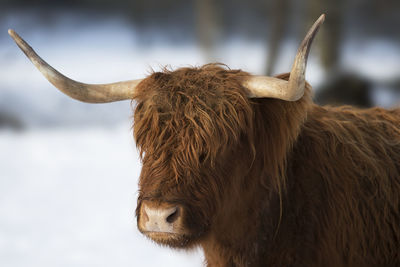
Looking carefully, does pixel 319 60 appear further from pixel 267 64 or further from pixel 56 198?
pixel 56 198

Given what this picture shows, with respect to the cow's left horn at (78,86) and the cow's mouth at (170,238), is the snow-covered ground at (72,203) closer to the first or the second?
the cow's mouth at (170,238)

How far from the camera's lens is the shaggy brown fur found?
7.35 feet

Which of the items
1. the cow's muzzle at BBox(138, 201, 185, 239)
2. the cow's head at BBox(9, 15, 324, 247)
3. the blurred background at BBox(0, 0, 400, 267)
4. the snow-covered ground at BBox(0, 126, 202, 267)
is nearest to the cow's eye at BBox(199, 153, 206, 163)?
the cow's head at BBox(9, 15, 324, 247)

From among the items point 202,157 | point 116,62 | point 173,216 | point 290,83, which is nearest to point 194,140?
point 202,157

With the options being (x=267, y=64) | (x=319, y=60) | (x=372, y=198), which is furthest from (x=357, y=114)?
(x=319, y=60)

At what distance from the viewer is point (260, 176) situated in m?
2.46

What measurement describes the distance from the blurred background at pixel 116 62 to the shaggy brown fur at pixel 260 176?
9.68ft

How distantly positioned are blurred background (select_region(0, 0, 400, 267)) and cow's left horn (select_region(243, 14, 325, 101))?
319cm

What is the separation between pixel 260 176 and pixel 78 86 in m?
1.03

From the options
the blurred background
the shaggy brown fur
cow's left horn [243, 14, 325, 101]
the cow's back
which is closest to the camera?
cow's left horn [243, 14, 325, 101]

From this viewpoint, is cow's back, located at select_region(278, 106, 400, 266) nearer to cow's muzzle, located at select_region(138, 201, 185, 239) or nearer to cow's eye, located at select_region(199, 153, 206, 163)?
cow's eye, located at select_region(199, 153, 206, 163)

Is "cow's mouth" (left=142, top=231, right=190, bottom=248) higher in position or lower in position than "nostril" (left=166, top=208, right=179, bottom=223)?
lower

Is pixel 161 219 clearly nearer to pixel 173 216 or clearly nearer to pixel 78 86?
pixel 173 216

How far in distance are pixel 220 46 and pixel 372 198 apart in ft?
23.8
